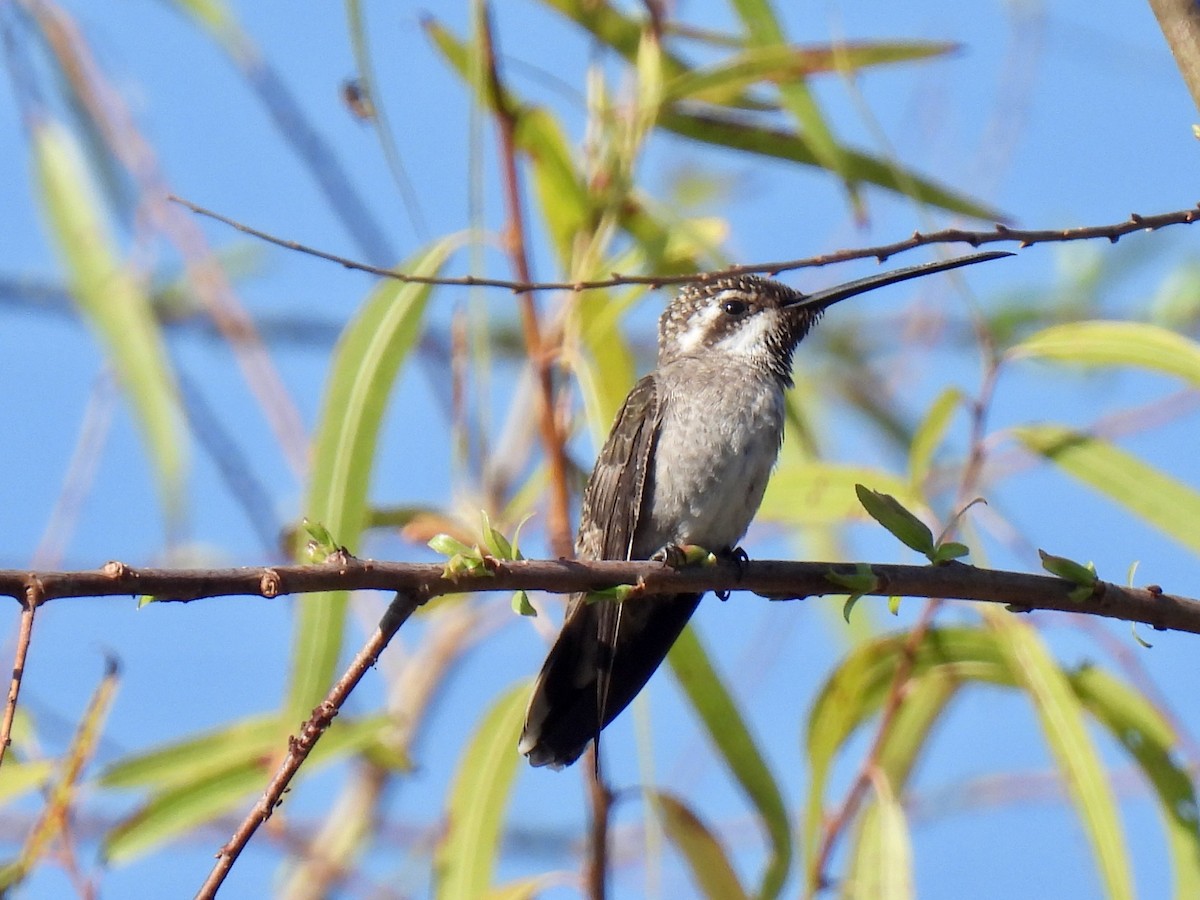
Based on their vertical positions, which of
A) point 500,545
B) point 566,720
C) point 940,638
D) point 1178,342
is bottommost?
point 500,545

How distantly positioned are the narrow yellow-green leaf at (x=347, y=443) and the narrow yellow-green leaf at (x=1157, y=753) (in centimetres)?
142

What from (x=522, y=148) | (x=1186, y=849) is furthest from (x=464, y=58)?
(x=1186, y=849)

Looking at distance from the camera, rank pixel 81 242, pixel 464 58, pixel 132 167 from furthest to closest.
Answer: pixel 132 167
pixel 81 242
pixel 464 58

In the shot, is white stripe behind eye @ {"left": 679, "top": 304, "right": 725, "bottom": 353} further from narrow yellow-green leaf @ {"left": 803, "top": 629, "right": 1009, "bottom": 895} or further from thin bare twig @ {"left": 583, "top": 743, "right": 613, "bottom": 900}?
thin bare twig @ {"left": 583, "top": 743, "right": 613, "bottom": 900}

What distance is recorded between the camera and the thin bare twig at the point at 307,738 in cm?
131

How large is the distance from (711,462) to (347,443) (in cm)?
76

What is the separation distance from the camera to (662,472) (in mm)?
2855

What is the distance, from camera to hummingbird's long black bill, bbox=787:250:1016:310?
180cm

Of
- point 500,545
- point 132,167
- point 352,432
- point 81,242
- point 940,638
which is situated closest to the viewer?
point 500,545

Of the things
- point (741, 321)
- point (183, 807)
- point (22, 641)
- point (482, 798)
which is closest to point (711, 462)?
point (741, 321)

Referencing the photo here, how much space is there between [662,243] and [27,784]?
1530 mm

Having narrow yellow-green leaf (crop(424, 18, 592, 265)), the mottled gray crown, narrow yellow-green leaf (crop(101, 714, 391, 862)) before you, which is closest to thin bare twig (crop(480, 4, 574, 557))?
narrow yellow-green leaf (crop(424, 18, 592, 265))

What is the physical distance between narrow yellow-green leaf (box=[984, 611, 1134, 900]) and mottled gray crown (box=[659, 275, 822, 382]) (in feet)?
2.57

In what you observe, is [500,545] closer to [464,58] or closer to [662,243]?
[662,243]
